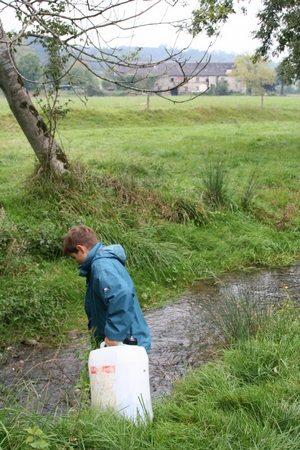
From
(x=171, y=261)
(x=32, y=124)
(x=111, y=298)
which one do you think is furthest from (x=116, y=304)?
(x=32, y=124)

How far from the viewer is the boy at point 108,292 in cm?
340

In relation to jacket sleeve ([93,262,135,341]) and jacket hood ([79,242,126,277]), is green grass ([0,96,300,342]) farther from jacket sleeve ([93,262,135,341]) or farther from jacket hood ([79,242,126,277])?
jacket sleeve ([93,262,135,341])

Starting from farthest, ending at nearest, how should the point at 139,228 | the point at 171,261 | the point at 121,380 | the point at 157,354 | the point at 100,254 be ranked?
the point at 139,228, the point at 171,261, the point at 157,354, the point at 100,254, the point at 121,380

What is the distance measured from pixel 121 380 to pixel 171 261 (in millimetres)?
4609

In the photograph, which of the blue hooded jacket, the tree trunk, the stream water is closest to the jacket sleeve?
the blue hooded jacket

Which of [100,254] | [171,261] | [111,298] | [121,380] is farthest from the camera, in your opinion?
[171,261]

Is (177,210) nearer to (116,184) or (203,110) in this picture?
(116,184)

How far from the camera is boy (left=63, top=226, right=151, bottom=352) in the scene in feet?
11.1

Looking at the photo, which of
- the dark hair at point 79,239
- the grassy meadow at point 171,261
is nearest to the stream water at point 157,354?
the grassy meadow at point 171,261

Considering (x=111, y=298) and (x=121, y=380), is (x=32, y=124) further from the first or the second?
(x=121, y=380)

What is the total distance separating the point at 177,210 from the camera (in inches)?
361

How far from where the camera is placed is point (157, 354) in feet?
17.4

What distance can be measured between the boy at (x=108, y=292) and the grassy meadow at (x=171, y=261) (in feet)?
1.75

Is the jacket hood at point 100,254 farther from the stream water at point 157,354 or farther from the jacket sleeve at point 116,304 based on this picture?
the stream water at point 157,354
